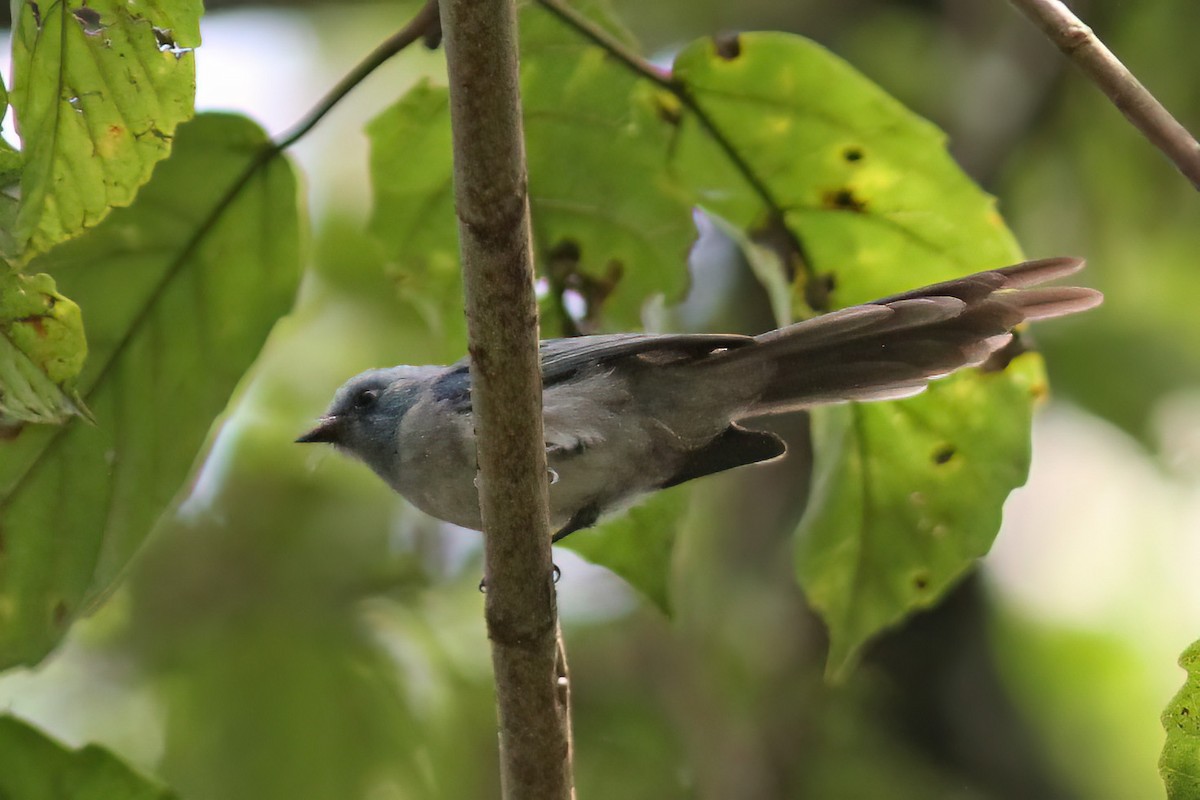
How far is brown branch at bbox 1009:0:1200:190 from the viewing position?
204cm

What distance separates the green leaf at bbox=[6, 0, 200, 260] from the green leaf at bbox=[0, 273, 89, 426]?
12 cm

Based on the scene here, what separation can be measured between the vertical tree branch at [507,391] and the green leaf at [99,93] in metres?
0.59

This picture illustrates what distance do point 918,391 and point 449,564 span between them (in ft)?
11.2

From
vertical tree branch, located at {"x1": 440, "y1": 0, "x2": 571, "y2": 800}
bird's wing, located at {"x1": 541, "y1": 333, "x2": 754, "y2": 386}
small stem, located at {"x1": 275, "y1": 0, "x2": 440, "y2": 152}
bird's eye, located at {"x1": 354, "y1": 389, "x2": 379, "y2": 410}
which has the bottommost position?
vertical tree branch, located at {"x1": 440, "y1": 0, "x2": 571, "y2": 800}

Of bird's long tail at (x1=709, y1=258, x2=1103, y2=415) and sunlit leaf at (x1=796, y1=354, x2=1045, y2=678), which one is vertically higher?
bird's long tail at (x1=709, y1=258, x2=1103, y2=415)

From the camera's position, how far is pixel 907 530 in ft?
9.80

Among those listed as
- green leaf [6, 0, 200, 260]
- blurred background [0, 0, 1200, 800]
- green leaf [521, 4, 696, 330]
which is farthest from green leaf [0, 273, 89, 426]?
blurred background [0, 0, 1200, 800]

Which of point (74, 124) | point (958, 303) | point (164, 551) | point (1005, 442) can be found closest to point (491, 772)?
point (164, 551)

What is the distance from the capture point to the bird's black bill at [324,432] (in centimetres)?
344

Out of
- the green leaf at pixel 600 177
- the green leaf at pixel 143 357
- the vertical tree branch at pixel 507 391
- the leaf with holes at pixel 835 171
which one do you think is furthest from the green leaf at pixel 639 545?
the green leaf at pixel 143 357

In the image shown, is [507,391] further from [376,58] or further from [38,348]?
[376,58]

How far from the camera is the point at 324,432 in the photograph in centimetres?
346

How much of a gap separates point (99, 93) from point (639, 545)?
5.42 ft

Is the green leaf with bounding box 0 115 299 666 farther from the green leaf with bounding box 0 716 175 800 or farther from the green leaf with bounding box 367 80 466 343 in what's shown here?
the green leaf with bounding box 367 80 466 343
